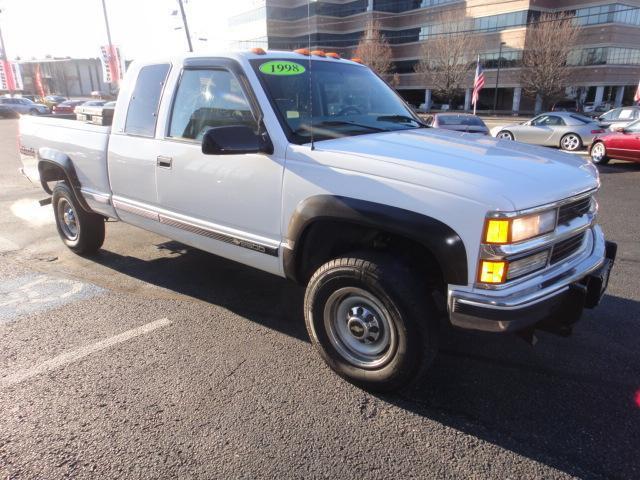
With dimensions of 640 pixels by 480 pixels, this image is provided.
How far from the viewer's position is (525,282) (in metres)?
2.53

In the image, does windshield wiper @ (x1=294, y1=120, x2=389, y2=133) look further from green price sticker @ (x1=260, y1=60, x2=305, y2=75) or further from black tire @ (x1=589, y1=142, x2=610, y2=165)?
black tire @ (x1=589, y1=142, x2=610, y2=165)

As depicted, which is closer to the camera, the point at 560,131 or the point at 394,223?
the point at 394,223

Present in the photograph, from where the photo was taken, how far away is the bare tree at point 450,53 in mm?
57312

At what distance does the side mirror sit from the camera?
2.88 metres

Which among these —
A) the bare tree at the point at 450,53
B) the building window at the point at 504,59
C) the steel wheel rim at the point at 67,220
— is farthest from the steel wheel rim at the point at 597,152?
the building window at the point at 504,59

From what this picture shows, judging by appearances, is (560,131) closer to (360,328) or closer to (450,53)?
(360,328)

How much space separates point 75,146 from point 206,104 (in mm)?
1929

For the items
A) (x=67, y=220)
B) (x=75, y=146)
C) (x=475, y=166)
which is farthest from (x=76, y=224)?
(x=475, y=166)

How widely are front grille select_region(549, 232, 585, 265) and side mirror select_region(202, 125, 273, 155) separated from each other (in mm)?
1851

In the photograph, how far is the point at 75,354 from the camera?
342cm

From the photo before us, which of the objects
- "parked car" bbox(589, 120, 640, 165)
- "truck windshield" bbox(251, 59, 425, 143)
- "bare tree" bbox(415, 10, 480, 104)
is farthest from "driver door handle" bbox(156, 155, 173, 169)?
"bare tree" bbox(415, 10, 480, 104)

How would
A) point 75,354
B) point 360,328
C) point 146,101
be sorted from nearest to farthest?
1. point 360,328
2. point 75,354
3. point 146,101

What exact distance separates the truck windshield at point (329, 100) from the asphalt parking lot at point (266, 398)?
1.59m

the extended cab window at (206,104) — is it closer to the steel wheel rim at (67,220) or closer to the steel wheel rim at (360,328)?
the steel wheel rim at (360,328)
